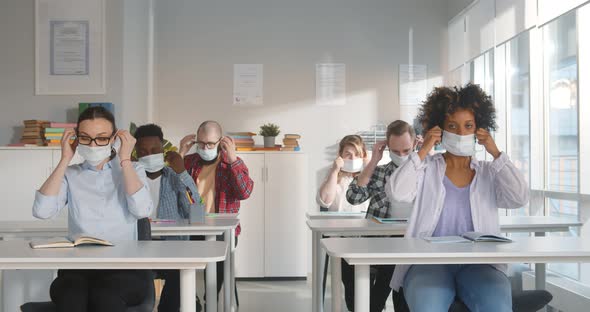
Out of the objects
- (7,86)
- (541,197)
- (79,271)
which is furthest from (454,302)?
(7,86)

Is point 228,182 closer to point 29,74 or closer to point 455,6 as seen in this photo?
point 29,74

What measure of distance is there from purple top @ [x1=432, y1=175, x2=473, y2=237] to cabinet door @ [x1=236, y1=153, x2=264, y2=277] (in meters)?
3.17

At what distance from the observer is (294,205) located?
5668 mm

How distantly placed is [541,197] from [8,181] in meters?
4.12

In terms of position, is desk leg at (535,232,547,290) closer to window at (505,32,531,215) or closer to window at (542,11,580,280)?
window at (542,11,580,280)

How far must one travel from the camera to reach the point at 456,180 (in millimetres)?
2672

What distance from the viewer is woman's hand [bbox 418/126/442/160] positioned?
2.66 metres

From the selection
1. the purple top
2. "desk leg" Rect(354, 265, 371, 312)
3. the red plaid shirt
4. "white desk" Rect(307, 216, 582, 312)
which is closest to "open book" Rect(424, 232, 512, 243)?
the purple top

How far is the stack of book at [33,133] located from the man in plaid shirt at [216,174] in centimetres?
153

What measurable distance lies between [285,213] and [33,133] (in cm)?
225

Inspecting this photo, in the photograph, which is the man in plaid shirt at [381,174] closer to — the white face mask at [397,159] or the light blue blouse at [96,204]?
the white face mask at [397,159]

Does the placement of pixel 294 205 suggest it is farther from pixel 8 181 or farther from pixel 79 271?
pixel 79 271

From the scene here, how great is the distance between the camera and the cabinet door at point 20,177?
502 centimetres

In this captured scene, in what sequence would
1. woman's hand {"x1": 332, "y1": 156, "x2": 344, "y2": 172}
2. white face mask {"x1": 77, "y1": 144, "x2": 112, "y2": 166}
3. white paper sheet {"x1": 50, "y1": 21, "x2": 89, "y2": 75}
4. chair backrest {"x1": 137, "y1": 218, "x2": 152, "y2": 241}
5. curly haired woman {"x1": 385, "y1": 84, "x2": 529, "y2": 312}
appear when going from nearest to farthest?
curly haired woman {"x1": 385, "y1": 84, "x2": 529, "y2": 312} < white face mask {"x1": 77, "y1": 144, "x2": 112, "y2": 166} < chair backrest {"x1": 137, "y1": 218, "x2": 152, "y2": 241} < woman's hand {"x1": 332, "y1": 156, "x2": 344, "y2": 172} < white paper sheet {"x1": 50, "y1": 21, "x2": 89, "y2": 75}
